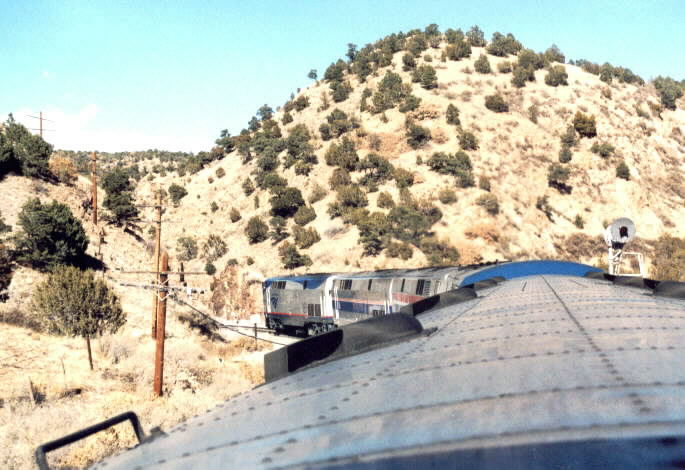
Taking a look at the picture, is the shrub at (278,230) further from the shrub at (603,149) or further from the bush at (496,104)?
the shrub at (603,149)

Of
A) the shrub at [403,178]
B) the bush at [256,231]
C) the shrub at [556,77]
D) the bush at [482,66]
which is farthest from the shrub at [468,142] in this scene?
the bush at [256,231]

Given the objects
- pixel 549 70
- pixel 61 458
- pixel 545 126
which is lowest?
pixel 61 458

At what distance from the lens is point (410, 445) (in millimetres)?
2328

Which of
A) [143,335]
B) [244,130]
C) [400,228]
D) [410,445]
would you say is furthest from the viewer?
[244,130]

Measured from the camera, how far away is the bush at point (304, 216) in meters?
52.6

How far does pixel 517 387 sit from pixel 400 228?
43.9 meters

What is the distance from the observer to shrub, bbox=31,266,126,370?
25.7 meters

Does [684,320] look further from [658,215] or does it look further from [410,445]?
[658,215]

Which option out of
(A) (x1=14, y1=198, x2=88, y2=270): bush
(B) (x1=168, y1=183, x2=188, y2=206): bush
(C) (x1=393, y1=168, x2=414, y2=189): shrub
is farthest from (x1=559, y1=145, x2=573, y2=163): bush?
(A) (x1=14, y1=198, x2=88, y2=270): bush

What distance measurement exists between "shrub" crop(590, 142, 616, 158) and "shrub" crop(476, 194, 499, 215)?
61.5ft

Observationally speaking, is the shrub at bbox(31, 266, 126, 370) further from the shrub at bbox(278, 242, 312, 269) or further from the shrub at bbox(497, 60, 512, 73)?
the shrub at bbox(497, 60, 512, 73)

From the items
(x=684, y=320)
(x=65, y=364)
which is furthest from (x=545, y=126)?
(x=684, y=320)

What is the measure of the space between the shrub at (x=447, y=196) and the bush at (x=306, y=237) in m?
13.5

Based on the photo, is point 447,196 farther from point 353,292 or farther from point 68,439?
point 68,439
